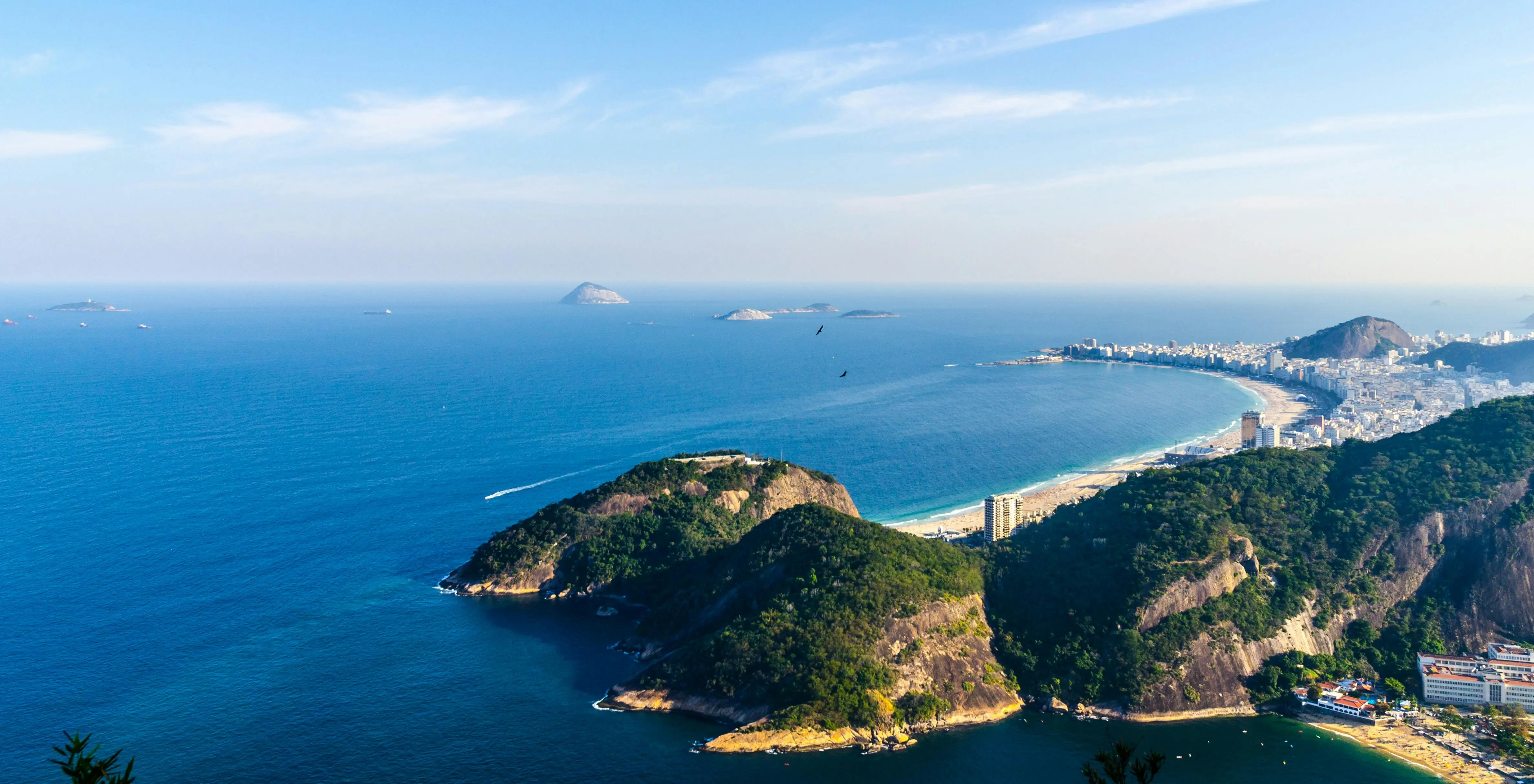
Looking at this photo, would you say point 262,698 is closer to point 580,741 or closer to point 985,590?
point 580,741

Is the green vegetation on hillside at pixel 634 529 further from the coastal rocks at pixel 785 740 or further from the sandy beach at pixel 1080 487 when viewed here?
the coastal rocks at pixel 785 740

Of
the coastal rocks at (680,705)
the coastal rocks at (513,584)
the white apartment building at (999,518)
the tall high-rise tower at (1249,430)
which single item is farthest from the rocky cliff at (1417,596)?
the tall high-rise tower at (1249,430)

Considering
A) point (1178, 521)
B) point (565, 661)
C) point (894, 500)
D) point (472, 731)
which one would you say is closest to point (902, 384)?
point (894, 500)

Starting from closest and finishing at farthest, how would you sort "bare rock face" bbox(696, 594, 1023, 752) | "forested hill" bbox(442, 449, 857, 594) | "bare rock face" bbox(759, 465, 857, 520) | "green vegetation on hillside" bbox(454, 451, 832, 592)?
"bare rock face" bbox(696, 594, 1023, 752) < "forested hill" bbox(442, 449, 857, 594) < "green vegetation on hillside" bbox(454, 451, 832, 592) < "bare rock face" bbox(759, 465, 857, 520)

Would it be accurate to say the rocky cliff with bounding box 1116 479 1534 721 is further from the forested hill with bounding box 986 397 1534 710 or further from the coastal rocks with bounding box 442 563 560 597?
the coastal rocks with bounding box 442 563 560 597

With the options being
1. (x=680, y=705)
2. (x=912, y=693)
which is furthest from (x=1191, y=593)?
(x=680, y=705)

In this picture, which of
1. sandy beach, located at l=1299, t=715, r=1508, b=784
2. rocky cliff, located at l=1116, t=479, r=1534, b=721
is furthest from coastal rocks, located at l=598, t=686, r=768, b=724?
sandy beach, located at l=1299, t=715, r=1508, b=784
